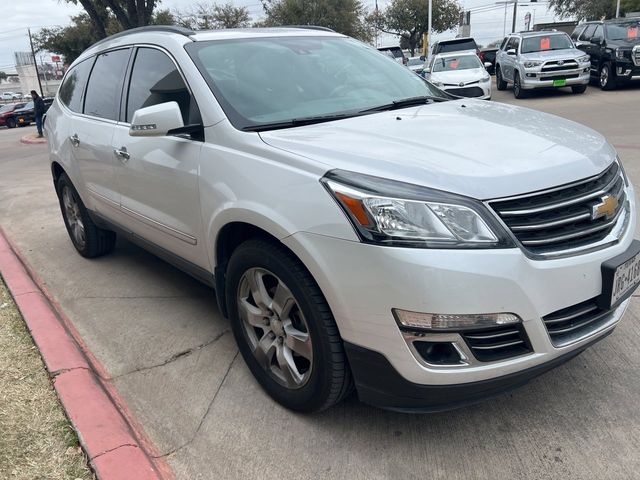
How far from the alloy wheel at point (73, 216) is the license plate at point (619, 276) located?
4.34 metres

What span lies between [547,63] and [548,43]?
991mm

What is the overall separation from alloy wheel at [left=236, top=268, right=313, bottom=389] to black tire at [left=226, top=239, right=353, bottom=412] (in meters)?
0.01

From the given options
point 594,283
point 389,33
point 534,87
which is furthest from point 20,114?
point 594,283

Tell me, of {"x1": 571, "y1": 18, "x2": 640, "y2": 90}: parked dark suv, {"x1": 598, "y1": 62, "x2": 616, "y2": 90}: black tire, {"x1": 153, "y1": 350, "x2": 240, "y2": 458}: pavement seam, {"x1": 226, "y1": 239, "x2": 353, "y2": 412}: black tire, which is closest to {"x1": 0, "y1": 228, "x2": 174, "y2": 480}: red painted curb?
{"x1": 153, "y1": 350, "x2": 240, "y2": 458}: pavement seam

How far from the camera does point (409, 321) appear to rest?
215 cm

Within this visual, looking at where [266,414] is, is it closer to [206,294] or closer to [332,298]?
[332,298]

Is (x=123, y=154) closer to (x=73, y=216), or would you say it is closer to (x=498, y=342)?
(x=73, y=216)

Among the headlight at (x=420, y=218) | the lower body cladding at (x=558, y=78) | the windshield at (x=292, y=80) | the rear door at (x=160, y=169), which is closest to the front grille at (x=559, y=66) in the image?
the lower body cladding at (x=558, y=78)

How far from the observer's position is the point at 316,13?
37.2m

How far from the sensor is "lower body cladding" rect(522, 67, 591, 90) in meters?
15.5

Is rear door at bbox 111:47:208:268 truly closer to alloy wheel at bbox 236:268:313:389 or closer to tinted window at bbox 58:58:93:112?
alloy wheel at bbox 236:268:313:389

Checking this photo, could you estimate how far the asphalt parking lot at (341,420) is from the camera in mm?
2438

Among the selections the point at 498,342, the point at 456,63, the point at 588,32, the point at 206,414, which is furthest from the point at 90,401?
the point at 588,32

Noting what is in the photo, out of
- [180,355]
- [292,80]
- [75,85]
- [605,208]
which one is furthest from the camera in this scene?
[75,85]
